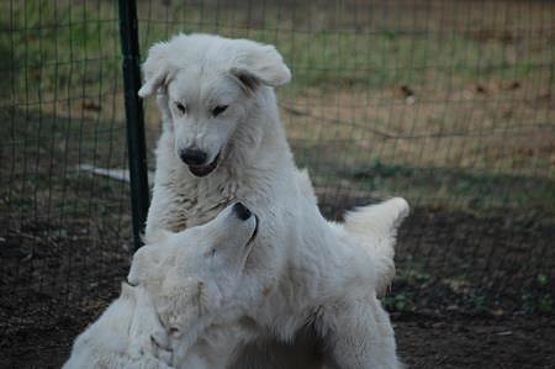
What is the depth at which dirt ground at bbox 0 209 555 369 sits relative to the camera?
5480mm

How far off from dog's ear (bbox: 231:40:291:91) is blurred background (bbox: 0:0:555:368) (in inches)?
70.3

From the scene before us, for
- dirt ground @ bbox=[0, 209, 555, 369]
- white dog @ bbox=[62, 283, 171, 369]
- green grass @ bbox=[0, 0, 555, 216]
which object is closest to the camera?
white dog @ bbox=[62, 283, 171, 369]

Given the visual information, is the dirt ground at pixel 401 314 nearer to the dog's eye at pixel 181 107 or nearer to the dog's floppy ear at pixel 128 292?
the dog's floppy ear at pixel 128 292

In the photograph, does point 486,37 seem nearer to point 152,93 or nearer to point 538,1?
point 538,1

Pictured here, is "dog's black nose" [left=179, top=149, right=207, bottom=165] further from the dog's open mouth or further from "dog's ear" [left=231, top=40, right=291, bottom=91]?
"dog's ear" [left=231, top=40, right=291, bottom=91]

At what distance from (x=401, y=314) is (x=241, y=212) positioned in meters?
2.23

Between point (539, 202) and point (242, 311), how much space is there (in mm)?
4093

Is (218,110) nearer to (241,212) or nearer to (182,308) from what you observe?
(241,212)

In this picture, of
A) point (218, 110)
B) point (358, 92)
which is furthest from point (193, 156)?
point (358, 92)

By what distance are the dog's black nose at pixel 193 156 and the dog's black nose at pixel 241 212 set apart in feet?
1.09

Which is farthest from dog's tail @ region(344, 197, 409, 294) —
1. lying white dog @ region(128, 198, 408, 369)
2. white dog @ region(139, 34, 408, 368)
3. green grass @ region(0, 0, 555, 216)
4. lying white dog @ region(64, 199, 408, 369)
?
green grass @ region(0, 0, 555, 216)

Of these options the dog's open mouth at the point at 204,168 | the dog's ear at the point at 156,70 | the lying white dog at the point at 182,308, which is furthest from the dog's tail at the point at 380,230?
the dog's ear at the point at 156,70

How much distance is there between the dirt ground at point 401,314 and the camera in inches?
216

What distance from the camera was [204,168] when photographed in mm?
4461
